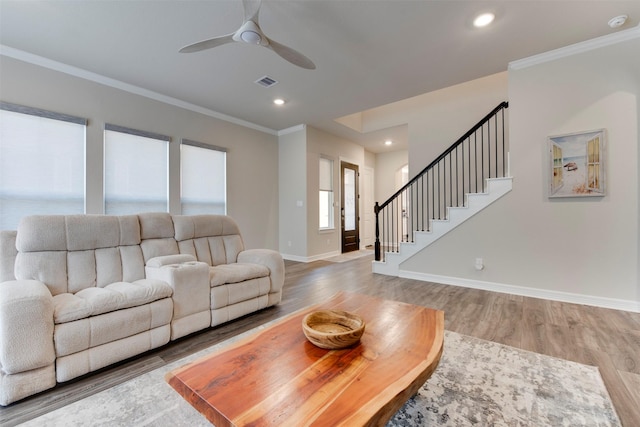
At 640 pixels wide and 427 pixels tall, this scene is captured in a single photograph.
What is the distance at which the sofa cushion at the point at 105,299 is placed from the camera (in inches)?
66.9

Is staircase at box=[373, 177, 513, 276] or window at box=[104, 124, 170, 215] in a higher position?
window at box=[104, 124, 170, 215]

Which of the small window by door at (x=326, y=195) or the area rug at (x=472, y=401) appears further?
the small window by door at (x=326, y=195)

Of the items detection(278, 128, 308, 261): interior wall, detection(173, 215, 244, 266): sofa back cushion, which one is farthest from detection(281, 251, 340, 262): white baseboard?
detection(173, 215, 244, 266): sofa back cushion

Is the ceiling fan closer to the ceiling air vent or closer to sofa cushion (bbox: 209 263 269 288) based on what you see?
the ceiling air vent

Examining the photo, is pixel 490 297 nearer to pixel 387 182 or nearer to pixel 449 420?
pixel 449 420

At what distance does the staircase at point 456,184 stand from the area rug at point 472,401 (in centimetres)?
225

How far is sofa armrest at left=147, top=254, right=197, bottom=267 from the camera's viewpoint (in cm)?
246

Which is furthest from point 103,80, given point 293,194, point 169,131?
point 293,194

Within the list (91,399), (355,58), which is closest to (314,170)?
(355,58)

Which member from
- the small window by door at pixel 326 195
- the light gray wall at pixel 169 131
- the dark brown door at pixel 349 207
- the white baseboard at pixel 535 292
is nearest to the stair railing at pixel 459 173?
the white baseboard at pixel 535 292

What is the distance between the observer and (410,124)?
526 centimetres

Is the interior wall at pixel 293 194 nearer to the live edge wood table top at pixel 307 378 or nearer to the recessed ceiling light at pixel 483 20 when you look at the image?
the recessed ceiling light at pixel 483 20

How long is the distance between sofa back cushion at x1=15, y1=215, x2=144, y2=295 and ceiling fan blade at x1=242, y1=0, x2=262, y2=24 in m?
2.14

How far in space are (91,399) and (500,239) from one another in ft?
13.9
